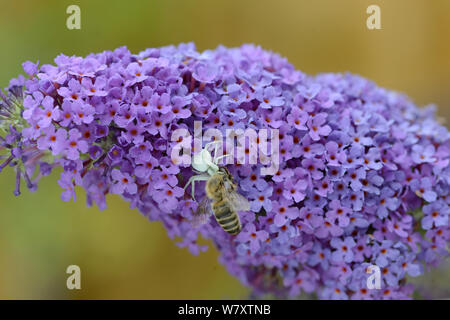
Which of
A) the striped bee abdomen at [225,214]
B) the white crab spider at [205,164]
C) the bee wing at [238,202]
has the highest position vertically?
the white crab spider at [205,164]

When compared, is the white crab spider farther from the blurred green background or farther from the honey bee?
the blurred green background

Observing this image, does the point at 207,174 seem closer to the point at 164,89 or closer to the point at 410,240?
the point at 164,89

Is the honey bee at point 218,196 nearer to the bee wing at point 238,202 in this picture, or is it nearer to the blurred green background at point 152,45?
the bee wing at point 238,202

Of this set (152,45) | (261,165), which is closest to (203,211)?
(261,165)

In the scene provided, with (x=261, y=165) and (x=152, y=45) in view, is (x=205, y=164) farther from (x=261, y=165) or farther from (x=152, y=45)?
(x=152, y=45)

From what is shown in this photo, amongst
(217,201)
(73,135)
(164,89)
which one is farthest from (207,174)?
(73,135)

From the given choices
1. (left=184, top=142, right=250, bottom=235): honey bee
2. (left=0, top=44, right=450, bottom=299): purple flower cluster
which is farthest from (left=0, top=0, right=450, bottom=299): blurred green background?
(left=184, top=142, right=250, bottom=235): honey bee

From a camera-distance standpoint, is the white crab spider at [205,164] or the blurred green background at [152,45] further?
the blurred green background at [152,45]

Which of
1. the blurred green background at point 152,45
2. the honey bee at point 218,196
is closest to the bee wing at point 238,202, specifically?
the honey bee at point 218,196

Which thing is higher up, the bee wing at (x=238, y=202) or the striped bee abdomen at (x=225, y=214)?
the bee wing at (x=238, y=202)
